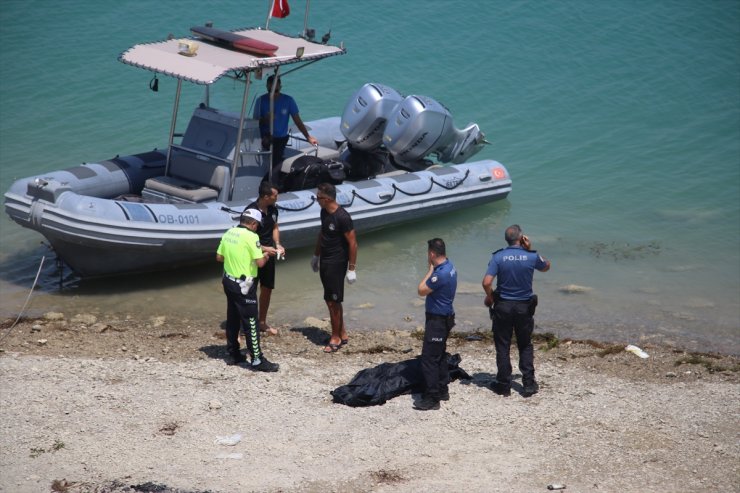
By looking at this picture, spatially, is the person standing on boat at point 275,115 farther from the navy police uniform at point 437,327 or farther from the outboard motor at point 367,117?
the navy police uniform at point 437,327

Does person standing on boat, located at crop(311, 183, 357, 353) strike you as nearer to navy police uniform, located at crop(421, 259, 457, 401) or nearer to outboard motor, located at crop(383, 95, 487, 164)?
navy police uniform, located at crop(421, 259, 457, 401)

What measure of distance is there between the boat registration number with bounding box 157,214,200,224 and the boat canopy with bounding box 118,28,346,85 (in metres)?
1.33

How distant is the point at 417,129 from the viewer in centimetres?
1222

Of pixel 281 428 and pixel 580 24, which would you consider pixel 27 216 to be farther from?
pixel 580 24

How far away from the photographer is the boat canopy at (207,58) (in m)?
9.82

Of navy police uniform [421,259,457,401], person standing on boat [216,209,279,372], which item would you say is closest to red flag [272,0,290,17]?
person standing on boat [216,209,279,372]

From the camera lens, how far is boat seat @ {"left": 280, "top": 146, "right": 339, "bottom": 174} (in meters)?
11.3

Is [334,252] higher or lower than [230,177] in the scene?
higher

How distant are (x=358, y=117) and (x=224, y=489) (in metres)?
6.82

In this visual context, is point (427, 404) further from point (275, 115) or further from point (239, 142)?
point (275, 115)

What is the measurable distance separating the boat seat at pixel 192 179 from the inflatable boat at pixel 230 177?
0.04 feet

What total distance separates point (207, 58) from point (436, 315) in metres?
4.33

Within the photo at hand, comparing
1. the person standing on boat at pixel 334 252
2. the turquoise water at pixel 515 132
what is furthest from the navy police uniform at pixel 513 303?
the turquoise water at pixel 515 132

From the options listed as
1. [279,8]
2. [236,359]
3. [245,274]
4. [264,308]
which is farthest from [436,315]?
[279,8]
